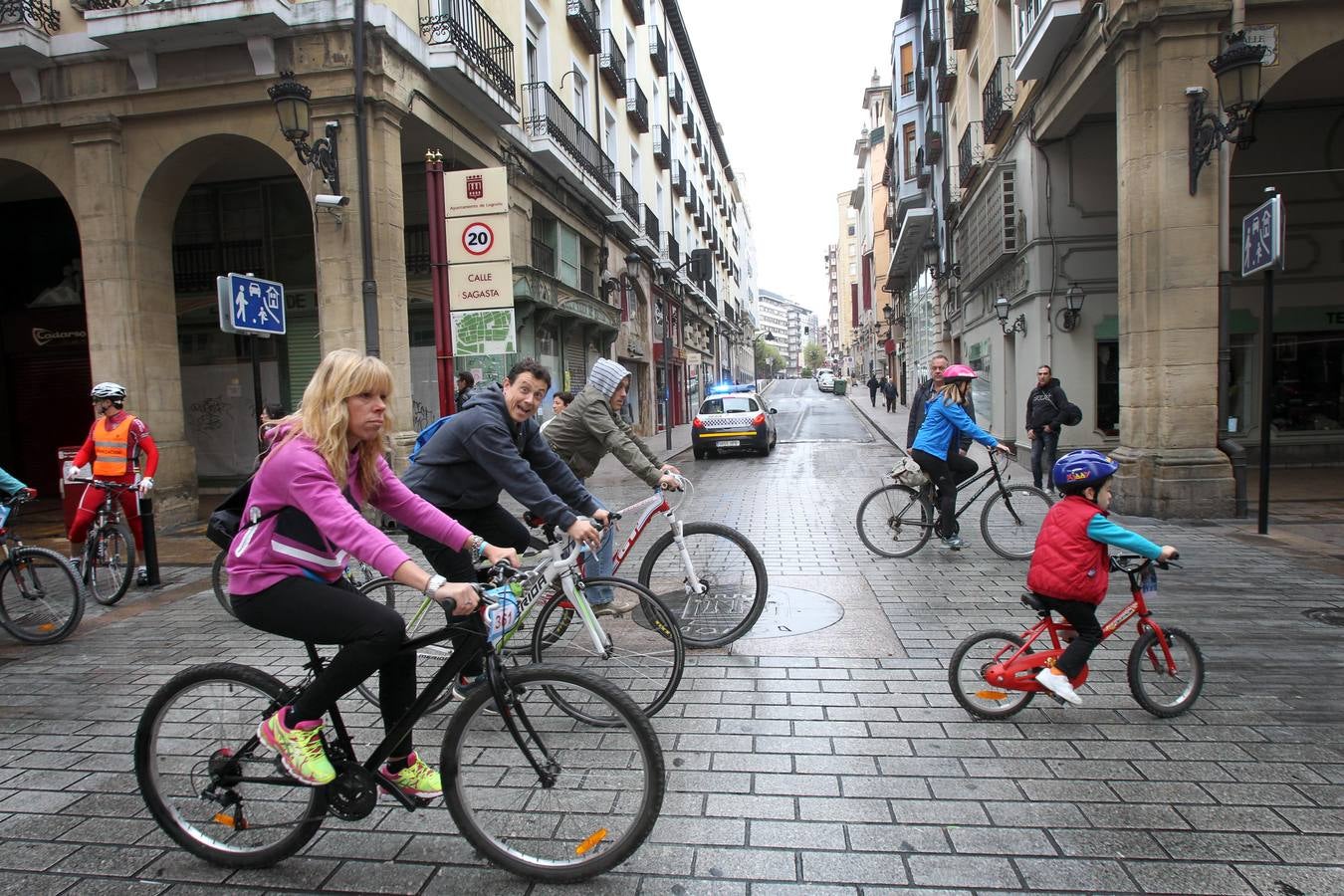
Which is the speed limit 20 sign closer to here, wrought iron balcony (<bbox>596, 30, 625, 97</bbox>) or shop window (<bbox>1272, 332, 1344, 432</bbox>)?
shop window (<bbox>1272, 332, 1344, 432</bbox>)

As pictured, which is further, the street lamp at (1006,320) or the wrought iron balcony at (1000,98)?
the wrought iron balcony at (1000,98)

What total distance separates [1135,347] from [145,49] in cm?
1383

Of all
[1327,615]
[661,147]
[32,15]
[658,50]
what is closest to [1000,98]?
[1327,615]

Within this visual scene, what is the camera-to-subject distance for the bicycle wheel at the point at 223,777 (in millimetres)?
2717

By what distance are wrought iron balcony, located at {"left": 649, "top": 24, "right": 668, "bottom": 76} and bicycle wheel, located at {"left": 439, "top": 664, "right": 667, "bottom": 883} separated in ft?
106

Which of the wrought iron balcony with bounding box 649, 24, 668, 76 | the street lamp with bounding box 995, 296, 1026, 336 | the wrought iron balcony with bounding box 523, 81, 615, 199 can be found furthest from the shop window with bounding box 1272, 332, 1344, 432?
the wrought iron balcony with bounding box 649, 24, 668, 76

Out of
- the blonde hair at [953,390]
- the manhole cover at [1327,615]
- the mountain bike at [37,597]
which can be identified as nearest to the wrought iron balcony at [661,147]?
the blonde hair at [953,390]

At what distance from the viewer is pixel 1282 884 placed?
2533mm

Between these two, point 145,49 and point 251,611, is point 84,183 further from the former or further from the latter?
point 251,611

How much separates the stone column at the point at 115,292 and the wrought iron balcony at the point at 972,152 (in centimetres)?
1659

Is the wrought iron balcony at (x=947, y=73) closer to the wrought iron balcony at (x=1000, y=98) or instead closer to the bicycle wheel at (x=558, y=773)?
the wrought iron balcony at (x=1000, y=98)

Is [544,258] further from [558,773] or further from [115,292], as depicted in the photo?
[558,773]

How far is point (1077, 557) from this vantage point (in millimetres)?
3600

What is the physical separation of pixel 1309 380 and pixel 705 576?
1417 cm
